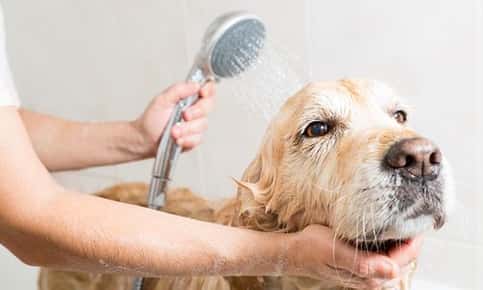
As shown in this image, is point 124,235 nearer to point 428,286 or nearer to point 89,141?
point 89,141

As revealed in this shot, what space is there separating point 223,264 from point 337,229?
6.4 inches

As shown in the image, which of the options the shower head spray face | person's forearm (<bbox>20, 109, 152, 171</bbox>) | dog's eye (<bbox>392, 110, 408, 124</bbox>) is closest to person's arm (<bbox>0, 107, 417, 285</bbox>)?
dog's eye (<bbox>392, 110, 408, 124</bbox>)

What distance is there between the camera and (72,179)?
2.24 meters

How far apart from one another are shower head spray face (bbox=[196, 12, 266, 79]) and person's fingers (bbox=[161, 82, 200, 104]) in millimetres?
50

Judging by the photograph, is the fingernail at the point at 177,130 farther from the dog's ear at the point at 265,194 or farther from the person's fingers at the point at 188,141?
the dog's ear at the point at 265,194

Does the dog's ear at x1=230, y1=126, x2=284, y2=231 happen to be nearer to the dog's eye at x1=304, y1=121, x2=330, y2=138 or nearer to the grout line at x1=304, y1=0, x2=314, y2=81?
the dog's eye at x1=304, y1=121, x2=330, y2=138

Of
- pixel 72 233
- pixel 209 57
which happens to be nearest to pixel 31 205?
pixel 72 233

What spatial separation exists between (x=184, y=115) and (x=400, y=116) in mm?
466

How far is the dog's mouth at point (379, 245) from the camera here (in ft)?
2.93

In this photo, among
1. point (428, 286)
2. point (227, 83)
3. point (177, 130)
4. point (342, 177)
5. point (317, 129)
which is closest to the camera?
point (342, 177)

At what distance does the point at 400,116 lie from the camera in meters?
1.11

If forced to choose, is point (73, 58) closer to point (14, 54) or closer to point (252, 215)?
point (14, 54)

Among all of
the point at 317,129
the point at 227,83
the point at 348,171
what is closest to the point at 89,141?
the point at 227,83

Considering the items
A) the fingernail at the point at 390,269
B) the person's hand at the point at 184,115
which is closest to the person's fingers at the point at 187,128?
the person's hand at the point at 184,115
